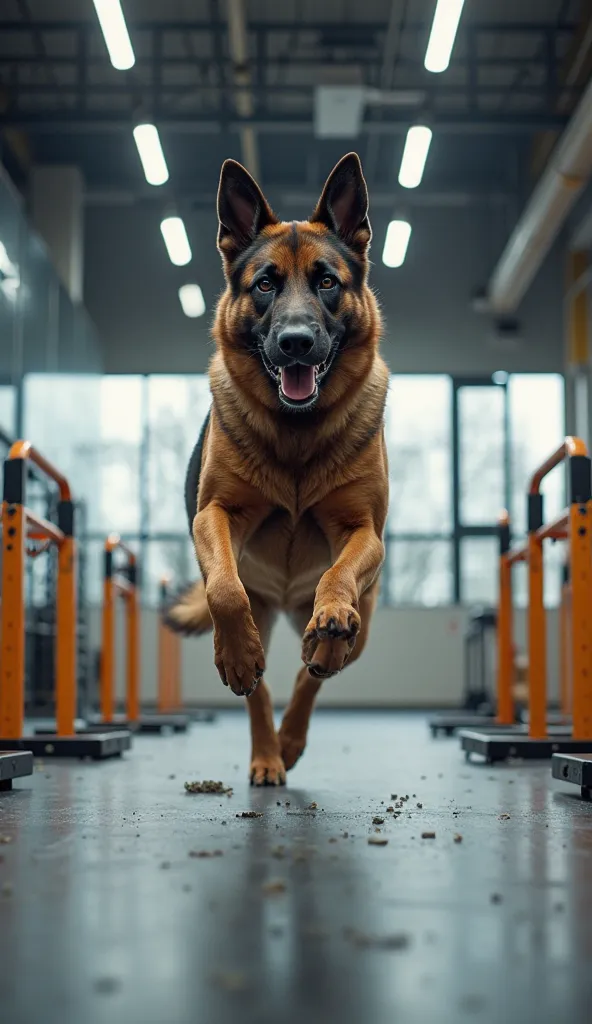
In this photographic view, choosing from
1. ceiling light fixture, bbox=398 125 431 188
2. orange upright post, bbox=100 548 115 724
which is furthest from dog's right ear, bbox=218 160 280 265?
ceiling light fixture, bbox=398 125 431 188

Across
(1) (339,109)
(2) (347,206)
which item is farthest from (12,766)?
(1) (339,109)

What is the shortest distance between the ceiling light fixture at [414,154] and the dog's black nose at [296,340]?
277 inches

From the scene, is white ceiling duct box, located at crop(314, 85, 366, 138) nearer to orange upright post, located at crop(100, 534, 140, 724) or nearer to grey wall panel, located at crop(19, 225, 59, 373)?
grey wall panel, located at crop(19, 225, 59, 373)

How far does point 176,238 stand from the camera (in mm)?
11906

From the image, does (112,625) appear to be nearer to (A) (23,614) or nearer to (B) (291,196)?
(A) (23,614)

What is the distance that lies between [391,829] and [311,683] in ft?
4.36

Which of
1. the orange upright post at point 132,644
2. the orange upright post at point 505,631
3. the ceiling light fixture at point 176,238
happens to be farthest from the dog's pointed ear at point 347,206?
the ceiling light fixture at point 176,238

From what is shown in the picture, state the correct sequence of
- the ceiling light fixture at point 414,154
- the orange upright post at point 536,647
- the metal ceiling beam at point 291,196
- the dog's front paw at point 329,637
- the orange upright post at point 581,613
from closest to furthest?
1. the dog's front paw at point 329,637
2. the orange upright post at point 581,613
3. the orange upright post at point 536,647
4. the ceiling light fixture at point 414,154
5. the metal ceiling beam at point 291,196

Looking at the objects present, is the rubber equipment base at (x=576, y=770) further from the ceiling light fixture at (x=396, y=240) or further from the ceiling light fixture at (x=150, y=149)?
the ceiling light fixture at (x=396, y=240)

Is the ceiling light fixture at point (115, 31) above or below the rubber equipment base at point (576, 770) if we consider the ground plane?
above

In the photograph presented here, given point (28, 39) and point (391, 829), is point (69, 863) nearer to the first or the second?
point (391, 829)

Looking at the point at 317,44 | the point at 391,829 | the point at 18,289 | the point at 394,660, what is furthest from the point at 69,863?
the point at 394,660

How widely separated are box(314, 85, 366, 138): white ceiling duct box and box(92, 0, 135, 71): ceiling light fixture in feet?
9.36

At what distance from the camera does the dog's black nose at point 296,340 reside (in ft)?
10.8
